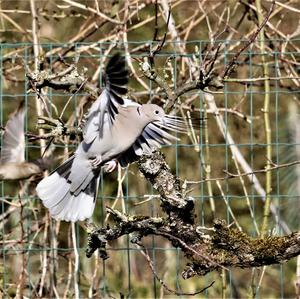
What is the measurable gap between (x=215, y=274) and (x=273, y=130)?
1.26 meters

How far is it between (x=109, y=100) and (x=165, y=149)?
2.54 meters

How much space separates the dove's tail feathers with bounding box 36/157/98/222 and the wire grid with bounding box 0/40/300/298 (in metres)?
0.46

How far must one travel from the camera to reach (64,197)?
167 inches

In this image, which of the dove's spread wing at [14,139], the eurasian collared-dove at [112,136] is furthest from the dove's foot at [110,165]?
the dove's spread wing at [14,139]

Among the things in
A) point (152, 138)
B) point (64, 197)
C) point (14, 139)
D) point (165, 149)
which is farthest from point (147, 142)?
point (165, 149)

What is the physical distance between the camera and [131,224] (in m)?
3.74

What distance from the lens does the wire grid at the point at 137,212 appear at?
4.93 m

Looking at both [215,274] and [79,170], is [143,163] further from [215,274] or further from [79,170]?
[215,274]

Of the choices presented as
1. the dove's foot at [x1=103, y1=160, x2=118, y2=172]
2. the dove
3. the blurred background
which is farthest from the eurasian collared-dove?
the blurred background

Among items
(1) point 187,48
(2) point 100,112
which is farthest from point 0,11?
(2) point 100,112

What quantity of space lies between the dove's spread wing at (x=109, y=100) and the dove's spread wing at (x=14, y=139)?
577mm

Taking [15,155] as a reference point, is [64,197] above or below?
below

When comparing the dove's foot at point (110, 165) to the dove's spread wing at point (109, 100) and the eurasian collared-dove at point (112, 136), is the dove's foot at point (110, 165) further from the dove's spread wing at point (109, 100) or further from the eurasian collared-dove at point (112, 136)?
the dove's spread wing at point (109, 100)

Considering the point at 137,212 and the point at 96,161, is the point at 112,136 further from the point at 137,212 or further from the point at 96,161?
the point at 137,212
